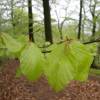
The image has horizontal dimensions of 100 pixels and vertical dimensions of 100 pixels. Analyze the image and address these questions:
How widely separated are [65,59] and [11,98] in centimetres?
833

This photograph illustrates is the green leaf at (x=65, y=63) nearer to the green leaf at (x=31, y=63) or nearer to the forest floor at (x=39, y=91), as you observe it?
the green leaf at (x=31, y=63)

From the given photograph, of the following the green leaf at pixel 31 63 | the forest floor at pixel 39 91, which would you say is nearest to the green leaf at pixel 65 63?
the green leaf at pixel 31 63

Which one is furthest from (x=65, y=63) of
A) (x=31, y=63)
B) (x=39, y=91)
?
(x=39, y=91)

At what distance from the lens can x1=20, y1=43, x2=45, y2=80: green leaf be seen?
790mm

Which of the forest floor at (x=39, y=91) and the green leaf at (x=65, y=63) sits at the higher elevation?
the green leaf at (x=65, y=63)

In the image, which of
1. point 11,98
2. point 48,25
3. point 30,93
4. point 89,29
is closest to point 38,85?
point 30,93

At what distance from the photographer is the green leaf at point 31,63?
0.79 meters

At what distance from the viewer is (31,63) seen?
0.80 meters

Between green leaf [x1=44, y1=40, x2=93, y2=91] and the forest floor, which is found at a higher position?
green leaf [x1=44, y1=40, x2=93, y2=91]

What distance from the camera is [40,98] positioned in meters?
9.20

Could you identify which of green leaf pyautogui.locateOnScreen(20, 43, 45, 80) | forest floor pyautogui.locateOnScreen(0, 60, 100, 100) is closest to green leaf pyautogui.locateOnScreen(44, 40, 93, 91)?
green leaf pyautogui.locateOnScreen(20, 43, 45, 80)

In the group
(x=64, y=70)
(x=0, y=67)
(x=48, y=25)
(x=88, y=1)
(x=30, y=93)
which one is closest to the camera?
(x=64, y=70)

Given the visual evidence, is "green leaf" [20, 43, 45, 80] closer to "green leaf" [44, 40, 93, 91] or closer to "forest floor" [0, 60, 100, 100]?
"green leaf" [44, 40, 93, 91]

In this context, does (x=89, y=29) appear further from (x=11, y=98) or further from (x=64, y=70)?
(x=64, y=70)
